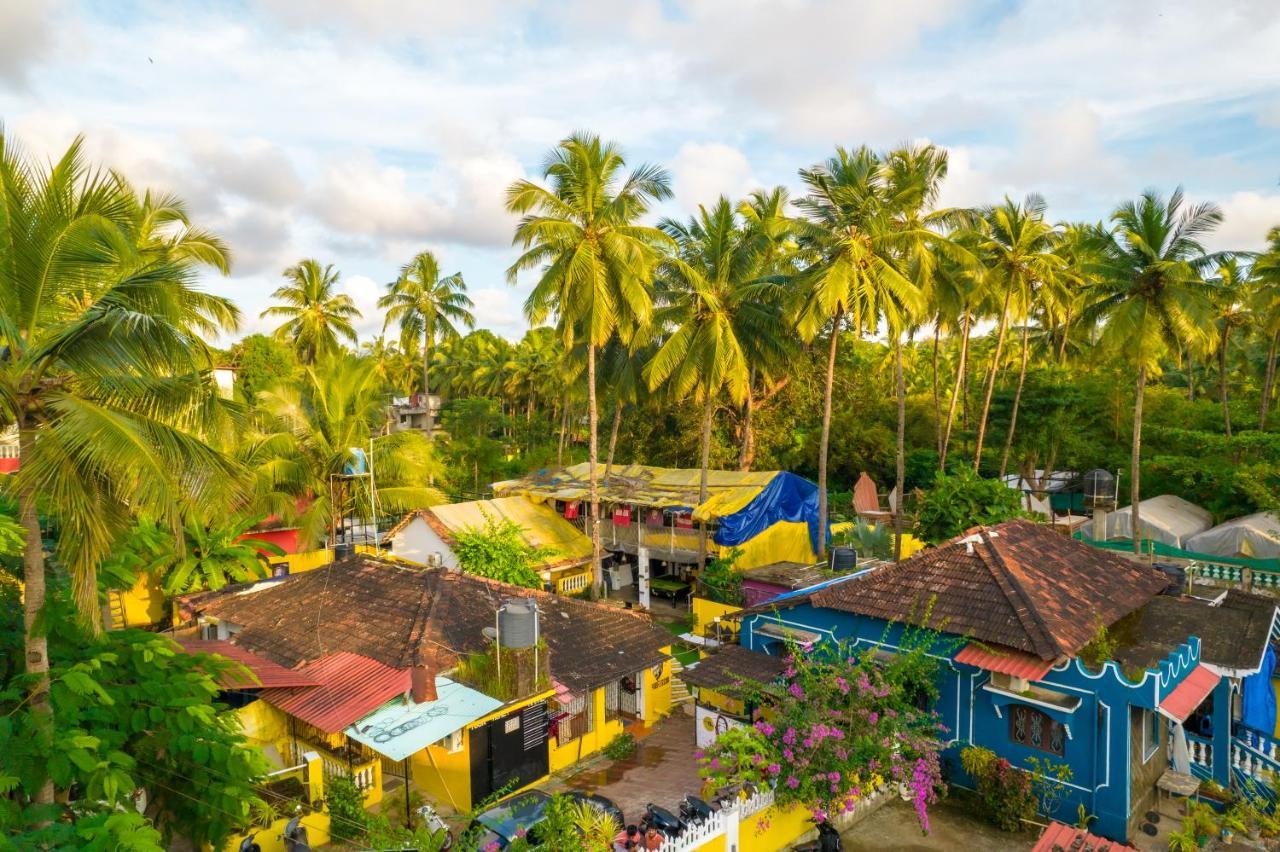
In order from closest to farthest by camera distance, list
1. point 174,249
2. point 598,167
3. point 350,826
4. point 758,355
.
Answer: point 350,826
point 174,249
point 598,167
point 758,355

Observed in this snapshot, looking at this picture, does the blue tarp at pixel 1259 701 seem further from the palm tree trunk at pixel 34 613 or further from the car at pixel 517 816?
the palm tree trunk at pixel 34 613

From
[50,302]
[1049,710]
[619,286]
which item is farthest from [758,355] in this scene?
[50,302]

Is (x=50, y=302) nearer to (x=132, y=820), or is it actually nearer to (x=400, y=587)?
(x=132, y=820)

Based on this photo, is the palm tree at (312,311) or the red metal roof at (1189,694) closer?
the red metal roof at (1189,694)

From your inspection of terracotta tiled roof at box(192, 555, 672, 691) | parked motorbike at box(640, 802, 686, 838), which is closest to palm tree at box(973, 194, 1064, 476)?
terracotta tiled roof at box(192, 555, 672, 691)

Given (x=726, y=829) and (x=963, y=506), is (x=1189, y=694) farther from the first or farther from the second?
(x=963, y=506)

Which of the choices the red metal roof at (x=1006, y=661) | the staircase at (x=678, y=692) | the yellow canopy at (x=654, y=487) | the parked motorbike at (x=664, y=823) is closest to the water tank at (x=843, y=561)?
the yellow canopy at (x=654, y=487)
